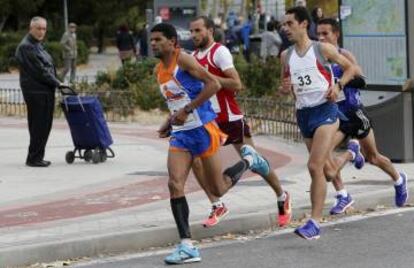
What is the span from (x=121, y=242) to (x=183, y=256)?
2.58 feet

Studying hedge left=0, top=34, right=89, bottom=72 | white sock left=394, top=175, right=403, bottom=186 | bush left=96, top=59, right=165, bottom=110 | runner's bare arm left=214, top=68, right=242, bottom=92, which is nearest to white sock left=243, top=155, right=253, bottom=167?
runner's bare arm left=214, top=68, right=242, bottom=92

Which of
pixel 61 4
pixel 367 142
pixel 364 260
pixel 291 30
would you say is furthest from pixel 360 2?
pixel 61 4

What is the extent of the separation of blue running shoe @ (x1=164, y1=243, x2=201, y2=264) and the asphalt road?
2.3 inches

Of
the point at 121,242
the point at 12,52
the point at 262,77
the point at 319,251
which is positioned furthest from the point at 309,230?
the point at 12,52

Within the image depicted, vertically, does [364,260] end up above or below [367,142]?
below


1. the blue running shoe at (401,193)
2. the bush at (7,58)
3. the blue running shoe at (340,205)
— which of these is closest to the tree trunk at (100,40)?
the bush at (7,58)

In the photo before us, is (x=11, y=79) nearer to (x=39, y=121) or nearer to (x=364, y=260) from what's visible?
(x=39, y=121)

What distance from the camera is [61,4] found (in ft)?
154

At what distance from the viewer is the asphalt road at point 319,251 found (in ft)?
24.2

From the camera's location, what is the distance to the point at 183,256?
24.3 ft

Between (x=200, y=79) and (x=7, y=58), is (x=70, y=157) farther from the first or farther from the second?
(x=7, y=58)

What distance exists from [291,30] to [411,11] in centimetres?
428

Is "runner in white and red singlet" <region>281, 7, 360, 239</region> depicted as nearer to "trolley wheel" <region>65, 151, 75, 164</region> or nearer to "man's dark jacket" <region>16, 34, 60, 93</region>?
"man's dark jacket" <region>16, 34, 60, 93</region>

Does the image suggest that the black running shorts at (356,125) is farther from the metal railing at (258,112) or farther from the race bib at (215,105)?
the metal railing at (258,112)
